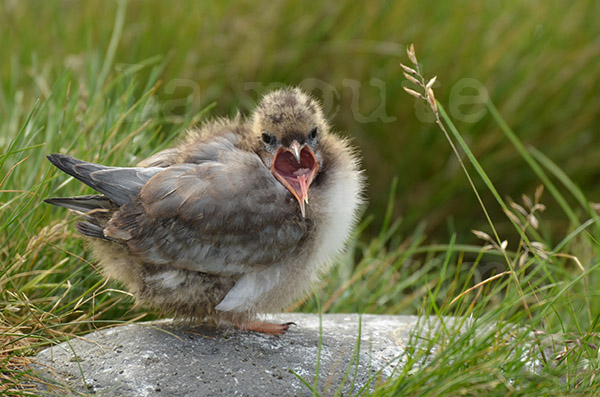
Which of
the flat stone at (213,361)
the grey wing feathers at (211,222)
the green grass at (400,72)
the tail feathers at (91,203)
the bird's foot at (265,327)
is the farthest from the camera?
the green grass at (400,72)

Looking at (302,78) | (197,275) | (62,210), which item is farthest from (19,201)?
(302,78)

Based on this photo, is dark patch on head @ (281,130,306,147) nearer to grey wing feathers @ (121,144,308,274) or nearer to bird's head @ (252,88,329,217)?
bird's head @ (252,88,329,217)

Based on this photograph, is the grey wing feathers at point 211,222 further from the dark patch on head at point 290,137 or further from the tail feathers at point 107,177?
the dark patch on head at point 290,137

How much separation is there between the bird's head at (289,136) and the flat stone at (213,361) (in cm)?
69

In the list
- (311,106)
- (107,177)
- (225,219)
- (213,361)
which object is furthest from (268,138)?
(213,361)

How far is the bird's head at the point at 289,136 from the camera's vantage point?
3443 millimetres

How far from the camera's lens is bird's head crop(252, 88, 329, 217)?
11.3ft

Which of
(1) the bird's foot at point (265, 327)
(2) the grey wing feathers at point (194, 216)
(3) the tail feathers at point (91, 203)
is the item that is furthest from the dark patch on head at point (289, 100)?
(1) the bird's foot at point (265, 327)

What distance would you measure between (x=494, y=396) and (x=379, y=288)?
1.96 meters

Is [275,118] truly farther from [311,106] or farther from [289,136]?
[311,106]

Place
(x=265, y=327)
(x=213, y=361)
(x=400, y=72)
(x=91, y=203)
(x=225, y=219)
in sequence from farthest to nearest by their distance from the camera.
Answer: (x=400, y=72) < (x=265, y=327) < (x=91, y=203) < (x=225, y=219) < (x=213, y=361)

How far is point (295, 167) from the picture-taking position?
3.52 metres

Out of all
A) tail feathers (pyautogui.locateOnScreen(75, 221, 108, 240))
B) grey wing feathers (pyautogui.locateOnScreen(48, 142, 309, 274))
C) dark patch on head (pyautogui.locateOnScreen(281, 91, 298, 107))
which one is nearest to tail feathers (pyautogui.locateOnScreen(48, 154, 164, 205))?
grey wing feathers (pyautogui.locateOnScreen(48, 142, 309, 274))

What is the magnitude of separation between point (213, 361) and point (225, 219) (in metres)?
0.56
